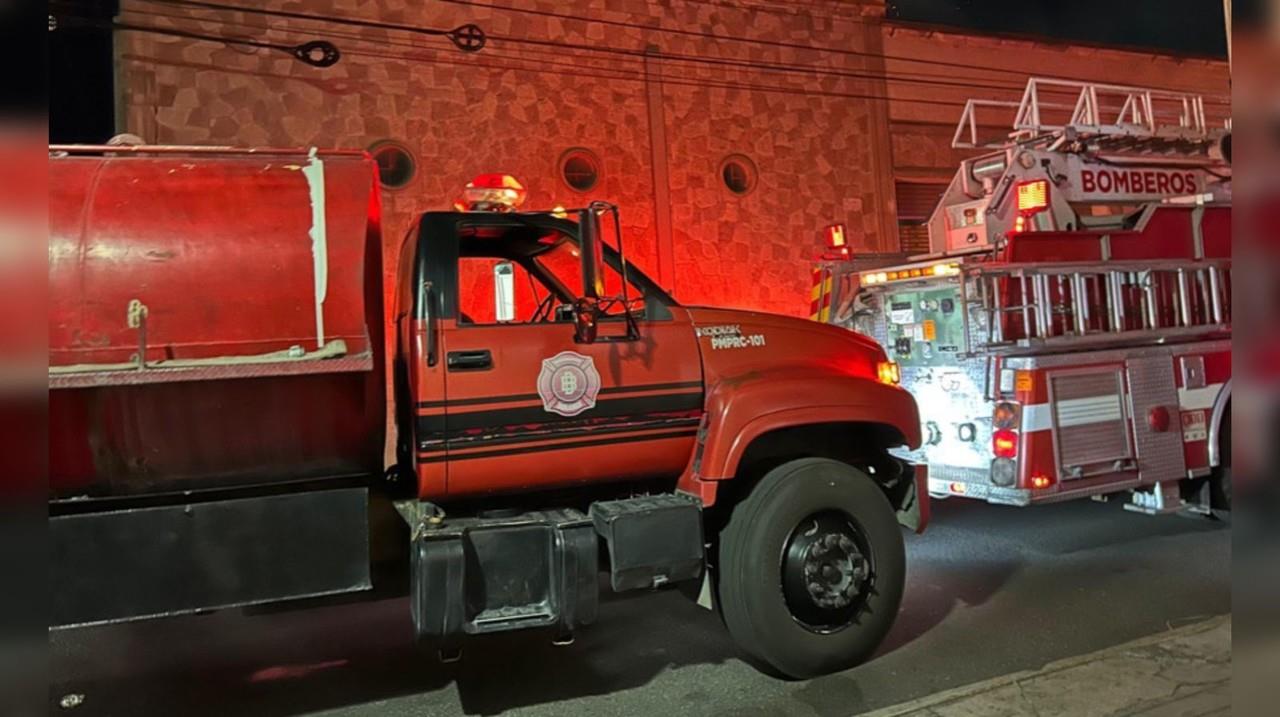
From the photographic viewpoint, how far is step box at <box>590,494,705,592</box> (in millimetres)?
3957

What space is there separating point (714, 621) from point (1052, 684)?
2044 mm

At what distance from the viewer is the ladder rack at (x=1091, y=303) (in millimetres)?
6145

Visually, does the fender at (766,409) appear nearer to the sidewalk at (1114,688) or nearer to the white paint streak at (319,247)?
the sidewalk at (1114,688)

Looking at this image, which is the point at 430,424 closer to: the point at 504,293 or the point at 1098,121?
the point at 504,293

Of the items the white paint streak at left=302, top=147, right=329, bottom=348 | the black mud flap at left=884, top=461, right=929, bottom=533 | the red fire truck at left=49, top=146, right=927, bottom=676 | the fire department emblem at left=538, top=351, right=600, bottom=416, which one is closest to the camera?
the red fire truck at left=49, top=146, right=927, bottom=676

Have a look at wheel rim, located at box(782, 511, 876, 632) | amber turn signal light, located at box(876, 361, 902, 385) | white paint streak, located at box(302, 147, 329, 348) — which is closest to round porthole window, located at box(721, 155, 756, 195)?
amber turn signal light, located at box(876, 361, 902, 385)

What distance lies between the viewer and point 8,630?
1.59m

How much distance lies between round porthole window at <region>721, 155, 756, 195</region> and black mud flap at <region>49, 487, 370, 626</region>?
30.4ft

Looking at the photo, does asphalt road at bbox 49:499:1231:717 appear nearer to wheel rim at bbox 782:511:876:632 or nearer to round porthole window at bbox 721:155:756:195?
→ wheel rim at bbox 782:511:876:632

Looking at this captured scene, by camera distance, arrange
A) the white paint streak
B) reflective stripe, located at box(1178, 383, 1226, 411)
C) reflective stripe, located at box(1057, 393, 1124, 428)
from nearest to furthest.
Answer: the white paint streak
reflective stripe, located at box(1057, 393, 1124, 428)
reflective stripe, located at box(1178, 383, 1226, 411)

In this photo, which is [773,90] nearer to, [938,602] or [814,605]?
[938,602]

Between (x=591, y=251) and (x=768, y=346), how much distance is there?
134 centimetres

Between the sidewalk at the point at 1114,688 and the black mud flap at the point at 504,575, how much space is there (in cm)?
147

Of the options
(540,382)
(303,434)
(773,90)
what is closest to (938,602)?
(540,382)
